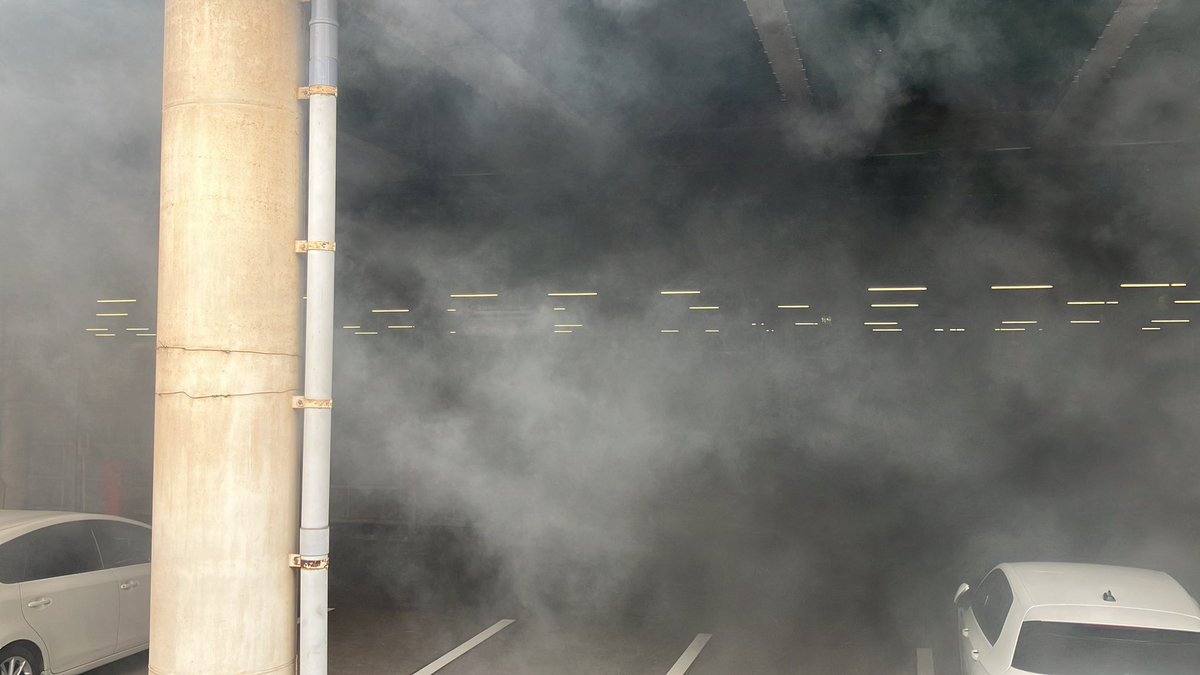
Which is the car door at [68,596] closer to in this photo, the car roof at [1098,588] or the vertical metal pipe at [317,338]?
the vertical metal pipe at [317,338]

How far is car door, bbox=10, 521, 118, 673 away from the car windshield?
11.8 feet

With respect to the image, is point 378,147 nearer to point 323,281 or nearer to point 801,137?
point 801,137

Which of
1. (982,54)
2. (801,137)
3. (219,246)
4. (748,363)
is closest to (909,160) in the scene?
(801,137)

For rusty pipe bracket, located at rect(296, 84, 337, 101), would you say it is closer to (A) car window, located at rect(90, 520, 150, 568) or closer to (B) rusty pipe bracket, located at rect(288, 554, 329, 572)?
(B) rusty pipe bracket, located at rect(288, 554, 329, 572)

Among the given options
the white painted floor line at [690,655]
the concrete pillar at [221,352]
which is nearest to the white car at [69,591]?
the concrete pillar at [221,352]

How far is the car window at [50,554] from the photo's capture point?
11.9 ft

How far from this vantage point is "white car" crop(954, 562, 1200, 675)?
2.87 metres

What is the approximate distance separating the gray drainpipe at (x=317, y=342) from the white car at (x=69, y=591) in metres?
1.88

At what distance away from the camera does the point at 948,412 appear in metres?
11.5

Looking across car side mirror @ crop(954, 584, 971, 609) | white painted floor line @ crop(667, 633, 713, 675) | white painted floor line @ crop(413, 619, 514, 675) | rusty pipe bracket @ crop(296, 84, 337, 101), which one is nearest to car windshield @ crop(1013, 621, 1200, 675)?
car side mirror @ crop(954, 584, 971, 609)

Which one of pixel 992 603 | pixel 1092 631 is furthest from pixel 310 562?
pixel 992 603

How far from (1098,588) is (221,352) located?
2.93 metres

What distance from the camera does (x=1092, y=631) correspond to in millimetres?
2936

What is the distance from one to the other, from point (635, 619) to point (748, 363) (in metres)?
6.32
